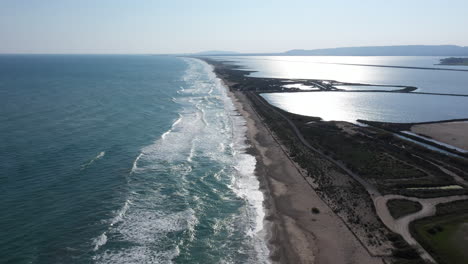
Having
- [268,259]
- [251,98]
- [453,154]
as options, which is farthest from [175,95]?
[268,259]

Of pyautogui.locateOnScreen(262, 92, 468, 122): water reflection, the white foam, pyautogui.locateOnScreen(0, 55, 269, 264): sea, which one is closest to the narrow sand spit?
pyautogui.locateOnScreen(0, 55, 269, 264): sea

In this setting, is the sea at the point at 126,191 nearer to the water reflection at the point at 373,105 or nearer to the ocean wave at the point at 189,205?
the ocean wave at the point at 189,205

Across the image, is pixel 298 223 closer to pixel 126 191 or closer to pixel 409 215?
pixel 409 215

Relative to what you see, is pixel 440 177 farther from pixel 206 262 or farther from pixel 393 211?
pixel 206 262

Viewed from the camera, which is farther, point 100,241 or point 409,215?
point 409,215

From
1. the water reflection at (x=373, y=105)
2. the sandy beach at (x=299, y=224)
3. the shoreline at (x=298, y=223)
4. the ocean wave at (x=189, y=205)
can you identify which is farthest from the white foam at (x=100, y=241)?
the water reflection at (x=373, y=105)

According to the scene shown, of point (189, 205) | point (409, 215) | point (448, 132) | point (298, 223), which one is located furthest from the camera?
point (448, 132)

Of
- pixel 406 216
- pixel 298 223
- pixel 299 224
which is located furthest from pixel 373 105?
pixel 299 224
